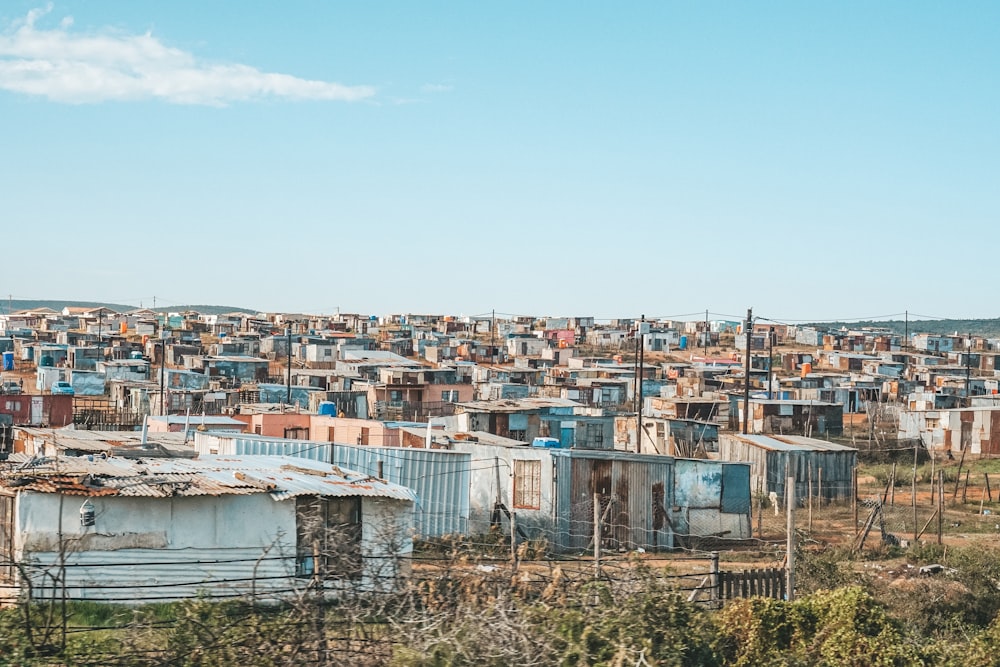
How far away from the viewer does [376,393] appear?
45438mm

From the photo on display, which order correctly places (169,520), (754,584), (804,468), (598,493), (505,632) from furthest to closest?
(804,468)
(598,493)
(169,520)
(754,584)
(505,632)

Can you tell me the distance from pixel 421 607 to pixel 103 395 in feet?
156

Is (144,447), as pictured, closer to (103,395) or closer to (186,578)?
(186,578)

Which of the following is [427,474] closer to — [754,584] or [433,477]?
[433,477]

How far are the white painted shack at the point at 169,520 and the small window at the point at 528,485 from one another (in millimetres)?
5739

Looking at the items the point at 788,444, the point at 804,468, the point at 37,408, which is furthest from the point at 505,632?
the point at 37,408

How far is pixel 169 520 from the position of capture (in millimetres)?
15406

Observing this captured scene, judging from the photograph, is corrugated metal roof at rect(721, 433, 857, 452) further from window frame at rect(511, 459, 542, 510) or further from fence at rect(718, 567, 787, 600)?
fence at rect(718, 567, 787, 600)

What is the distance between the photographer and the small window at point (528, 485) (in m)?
22.4

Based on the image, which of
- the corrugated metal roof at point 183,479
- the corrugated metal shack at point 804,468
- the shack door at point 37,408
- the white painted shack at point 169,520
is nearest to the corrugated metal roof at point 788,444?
the corrugated metal shack at point 804,468

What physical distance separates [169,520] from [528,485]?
8.75m

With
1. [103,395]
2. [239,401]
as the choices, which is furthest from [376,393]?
[103,395]

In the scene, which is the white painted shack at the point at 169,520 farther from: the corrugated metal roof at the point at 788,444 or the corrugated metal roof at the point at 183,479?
the corrugated metal roof at the point at 788,444

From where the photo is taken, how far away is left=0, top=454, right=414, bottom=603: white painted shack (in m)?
14.6
